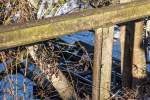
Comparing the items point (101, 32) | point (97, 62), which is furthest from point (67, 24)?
point (97, 62)

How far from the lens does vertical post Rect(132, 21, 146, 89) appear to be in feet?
11.3

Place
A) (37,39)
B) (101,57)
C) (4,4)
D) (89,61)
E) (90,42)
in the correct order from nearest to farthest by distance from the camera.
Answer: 1. (37,39)
2. (101,57)
3. (4,4)
4. (89,61)
5. (90,42)

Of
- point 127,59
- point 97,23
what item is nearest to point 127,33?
point 127,59

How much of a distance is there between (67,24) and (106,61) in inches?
22.6

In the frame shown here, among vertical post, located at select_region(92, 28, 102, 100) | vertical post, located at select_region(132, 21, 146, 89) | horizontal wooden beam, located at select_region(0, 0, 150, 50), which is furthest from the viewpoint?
vertical post, located at select_region(132, 21, 146, 89)

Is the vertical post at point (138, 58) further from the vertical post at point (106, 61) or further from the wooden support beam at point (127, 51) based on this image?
the vertical post at point (106, 61)

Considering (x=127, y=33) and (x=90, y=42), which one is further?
(x=90, y=42)

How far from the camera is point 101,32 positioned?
9.09ft

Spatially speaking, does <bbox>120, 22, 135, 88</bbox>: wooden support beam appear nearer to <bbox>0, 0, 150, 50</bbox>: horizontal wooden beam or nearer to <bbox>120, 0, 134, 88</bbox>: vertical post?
<bbox>120, 0, 134, 88</bbox>: vertical post

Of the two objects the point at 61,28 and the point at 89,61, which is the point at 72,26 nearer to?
the point at 61,28

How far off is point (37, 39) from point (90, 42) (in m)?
3.59

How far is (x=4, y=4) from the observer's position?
333 cm

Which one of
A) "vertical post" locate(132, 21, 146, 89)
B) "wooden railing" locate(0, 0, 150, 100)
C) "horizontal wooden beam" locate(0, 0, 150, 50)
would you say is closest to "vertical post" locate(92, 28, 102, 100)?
"wooden railing" locate(0, 0, 150, 100)

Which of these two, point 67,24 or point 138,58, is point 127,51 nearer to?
point 138,58
